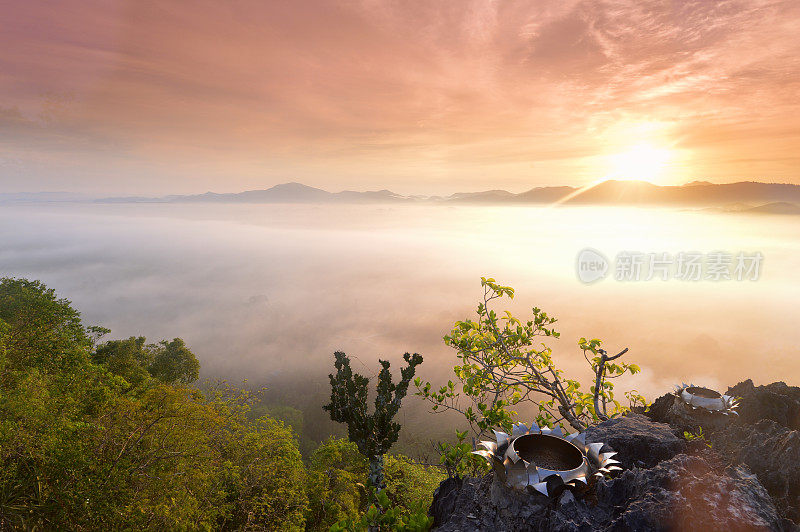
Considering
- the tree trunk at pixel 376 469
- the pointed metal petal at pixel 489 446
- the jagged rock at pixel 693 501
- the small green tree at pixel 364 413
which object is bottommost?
the tree trunk at pixel 376 469

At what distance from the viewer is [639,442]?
6152mm

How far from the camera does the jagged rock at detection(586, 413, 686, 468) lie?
589 centimetres

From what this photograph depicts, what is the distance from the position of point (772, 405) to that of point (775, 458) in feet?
10.5

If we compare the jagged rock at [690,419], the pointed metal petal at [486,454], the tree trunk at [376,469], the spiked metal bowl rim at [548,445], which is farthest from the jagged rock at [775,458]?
the tree trunk at [376,469]

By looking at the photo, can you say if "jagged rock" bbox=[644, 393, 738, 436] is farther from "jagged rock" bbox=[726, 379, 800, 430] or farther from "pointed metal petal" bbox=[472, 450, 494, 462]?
"pointed metal petal" bbox=[472, 450, 494, 462]

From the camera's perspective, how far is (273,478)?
76.1 feet

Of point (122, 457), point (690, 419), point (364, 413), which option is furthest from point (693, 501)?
point (364, 413)

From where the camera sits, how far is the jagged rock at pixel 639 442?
5895mm

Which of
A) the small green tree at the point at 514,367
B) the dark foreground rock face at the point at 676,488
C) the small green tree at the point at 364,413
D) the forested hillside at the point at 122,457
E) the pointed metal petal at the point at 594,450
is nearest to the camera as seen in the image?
the dark foreground rock face at the point at 676,488

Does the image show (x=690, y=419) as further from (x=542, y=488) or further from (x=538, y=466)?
(x=542, y=488)

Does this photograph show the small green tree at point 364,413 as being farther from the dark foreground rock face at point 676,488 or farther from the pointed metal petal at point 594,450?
the pointed metal petal at point 594,450

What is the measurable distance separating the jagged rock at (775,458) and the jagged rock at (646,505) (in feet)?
5.07

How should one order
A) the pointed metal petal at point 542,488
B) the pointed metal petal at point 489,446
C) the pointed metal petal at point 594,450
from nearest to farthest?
the pointed metal petal at point 542,488 < the pointed metal petal at point 489,446 < the pointed metal petal at point 594,450

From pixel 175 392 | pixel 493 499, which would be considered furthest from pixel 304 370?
pixel 493 499
